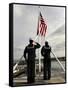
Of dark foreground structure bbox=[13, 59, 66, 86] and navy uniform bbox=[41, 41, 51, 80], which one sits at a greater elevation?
navy uniform bbox=[41, 41, 51, 80]

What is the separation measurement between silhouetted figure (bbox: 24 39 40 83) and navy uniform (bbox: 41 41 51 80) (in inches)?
2.3

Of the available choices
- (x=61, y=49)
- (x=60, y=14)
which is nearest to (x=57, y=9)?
(x=60, y=14)

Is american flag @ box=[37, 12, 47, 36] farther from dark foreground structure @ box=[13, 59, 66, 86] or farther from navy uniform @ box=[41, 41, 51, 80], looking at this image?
dark foreground structure @ box=[13, 59, 66, 86]

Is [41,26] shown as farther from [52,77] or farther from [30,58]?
[52,77]

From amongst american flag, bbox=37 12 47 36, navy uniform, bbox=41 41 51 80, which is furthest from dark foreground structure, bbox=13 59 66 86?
american flag, bbox=37 12 47 36

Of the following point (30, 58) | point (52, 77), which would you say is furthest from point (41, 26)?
point (52, 77)

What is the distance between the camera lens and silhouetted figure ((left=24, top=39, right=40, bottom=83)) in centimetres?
171

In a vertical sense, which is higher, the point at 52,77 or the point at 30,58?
the point at 30,58

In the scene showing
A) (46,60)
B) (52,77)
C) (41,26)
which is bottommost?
(52,77)

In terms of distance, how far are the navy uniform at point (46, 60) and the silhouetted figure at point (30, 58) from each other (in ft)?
0.19

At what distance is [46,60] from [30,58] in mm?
104

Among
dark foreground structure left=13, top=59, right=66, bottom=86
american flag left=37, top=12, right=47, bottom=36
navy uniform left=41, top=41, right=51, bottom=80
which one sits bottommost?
dark foreground structure left=13, top=59, right=66, bottom=86

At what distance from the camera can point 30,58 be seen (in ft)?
5.65

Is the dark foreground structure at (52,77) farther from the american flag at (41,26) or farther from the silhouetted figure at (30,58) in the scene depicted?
the american flag at (41,26)
